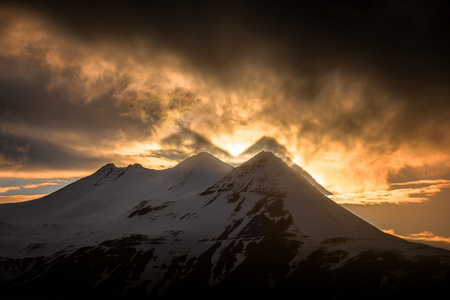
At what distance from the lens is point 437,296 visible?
18188 centimetres

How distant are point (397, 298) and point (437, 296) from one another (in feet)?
65.9

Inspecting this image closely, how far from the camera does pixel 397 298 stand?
193000 millimetres
